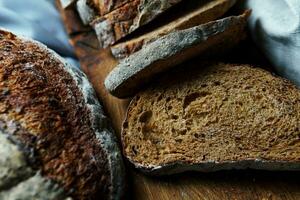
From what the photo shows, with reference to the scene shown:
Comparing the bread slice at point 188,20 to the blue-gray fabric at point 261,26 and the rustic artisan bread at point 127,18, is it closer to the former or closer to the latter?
the rustic artisan bread at point 127,18

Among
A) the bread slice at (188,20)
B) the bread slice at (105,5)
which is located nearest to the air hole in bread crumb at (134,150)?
the bread slice at (188,20)

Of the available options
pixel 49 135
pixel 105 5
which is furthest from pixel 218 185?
pixel 105 5

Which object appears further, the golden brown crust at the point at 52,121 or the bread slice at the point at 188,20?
the bread slice at the point at 188,20

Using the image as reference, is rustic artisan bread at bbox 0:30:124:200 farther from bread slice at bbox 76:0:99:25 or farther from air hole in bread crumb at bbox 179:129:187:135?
bread slice at bbox 76:0:99:25

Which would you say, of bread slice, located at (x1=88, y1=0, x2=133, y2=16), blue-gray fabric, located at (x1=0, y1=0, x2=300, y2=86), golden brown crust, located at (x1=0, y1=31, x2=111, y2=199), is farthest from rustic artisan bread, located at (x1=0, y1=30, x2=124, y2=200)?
blue-gray fabric, located at (x1=0, y1=0, x2=300, y2=86)

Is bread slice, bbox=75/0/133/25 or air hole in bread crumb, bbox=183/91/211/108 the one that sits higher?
bread slice, bbox=75/0/133/25

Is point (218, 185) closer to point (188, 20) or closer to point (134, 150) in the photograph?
point (134, 150)

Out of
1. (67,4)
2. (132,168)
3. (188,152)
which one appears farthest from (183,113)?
(67,4)
